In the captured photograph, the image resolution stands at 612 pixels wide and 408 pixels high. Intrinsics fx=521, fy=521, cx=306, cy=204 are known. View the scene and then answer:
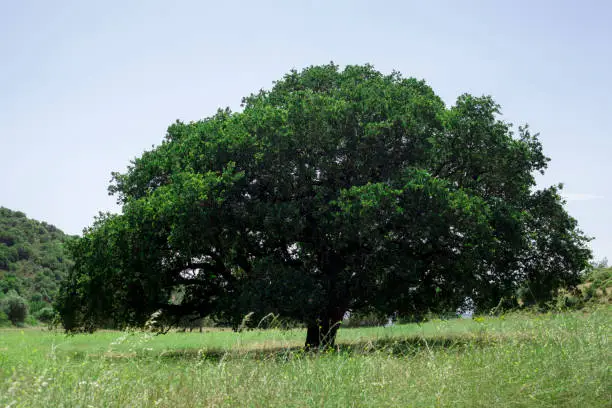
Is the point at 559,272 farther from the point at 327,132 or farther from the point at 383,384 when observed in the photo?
the point at 383,384

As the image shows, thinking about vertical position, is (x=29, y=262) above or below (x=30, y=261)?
below

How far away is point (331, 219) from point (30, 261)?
225 ft

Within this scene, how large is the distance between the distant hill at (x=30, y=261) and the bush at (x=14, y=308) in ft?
17.6

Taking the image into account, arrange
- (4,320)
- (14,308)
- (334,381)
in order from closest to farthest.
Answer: (334,381), (4,320), (14,308)

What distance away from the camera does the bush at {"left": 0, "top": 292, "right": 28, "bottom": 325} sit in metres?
53.3

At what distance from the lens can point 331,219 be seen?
18016mm

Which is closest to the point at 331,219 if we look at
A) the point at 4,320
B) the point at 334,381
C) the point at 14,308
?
the point at 334,381

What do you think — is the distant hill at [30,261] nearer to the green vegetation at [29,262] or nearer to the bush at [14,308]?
the green vegetation at [29,262]

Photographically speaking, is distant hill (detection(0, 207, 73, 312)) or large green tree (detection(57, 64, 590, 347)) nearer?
large green tree (detection(57, 64, 590, 347))

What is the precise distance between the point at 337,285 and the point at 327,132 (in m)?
5.51

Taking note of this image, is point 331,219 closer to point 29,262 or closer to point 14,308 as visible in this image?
point 14,308

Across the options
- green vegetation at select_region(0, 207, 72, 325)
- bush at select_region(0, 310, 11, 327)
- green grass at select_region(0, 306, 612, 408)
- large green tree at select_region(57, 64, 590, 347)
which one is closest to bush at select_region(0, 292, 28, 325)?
green vegetation at select_region(0, 207, 72, 325)

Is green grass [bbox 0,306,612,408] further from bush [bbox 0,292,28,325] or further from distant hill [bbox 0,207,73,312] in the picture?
distant hill [bbox 0,207,73,312]

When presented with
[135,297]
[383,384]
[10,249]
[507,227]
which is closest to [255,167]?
[135,297]
